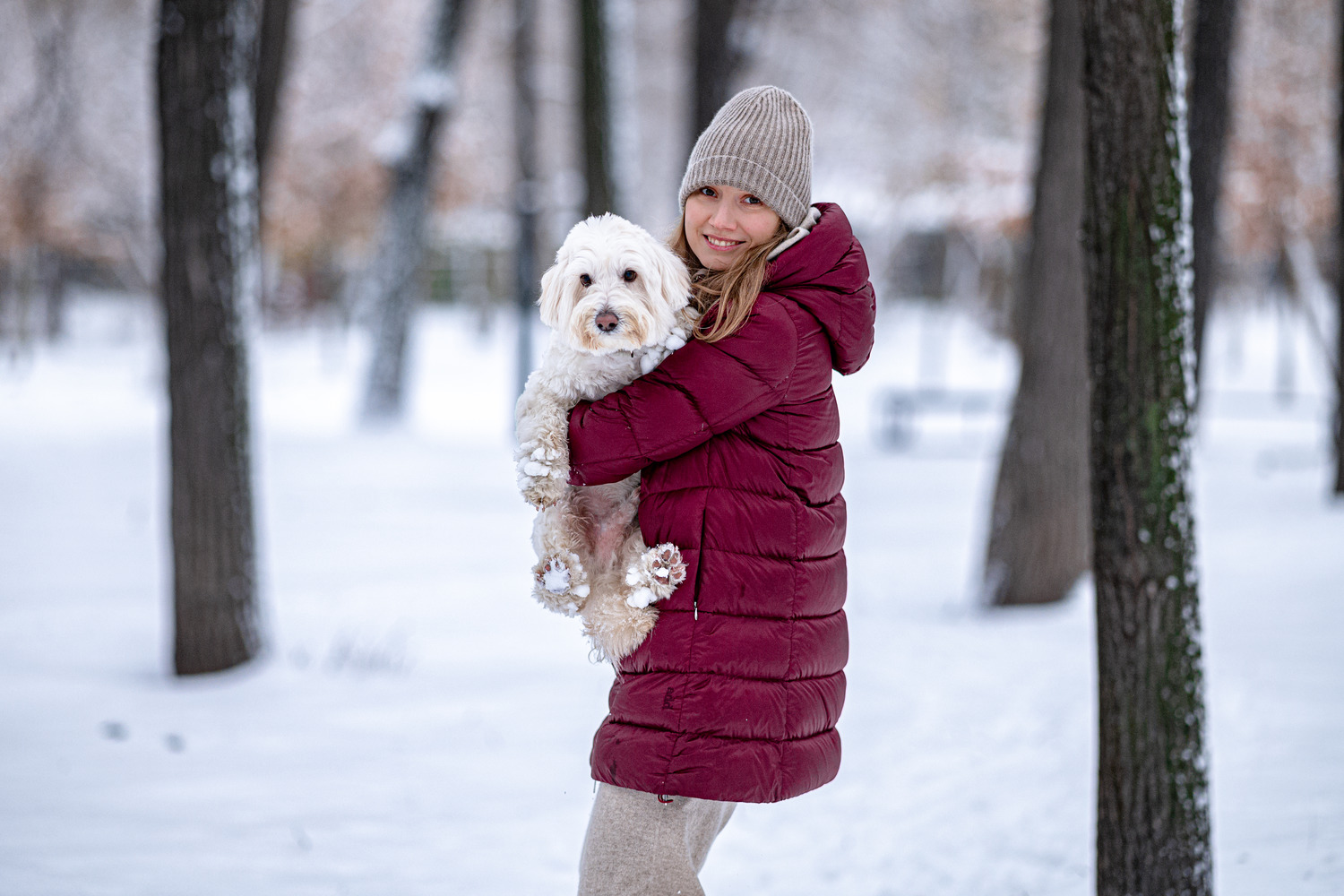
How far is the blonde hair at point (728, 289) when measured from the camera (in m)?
2.23

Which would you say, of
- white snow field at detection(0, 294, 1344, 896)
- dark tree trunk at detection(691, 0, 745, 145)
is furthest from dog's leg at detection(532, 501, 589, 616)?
dark tree trunk at detection(691, 0, 745, 145)

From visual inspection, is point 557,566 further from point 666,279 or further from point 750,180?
point 750,180

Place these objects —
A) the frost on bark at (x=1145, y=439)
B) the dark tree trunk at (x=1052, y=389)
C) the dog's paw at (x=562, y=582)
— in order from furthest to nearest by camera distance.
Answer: the dark tree trunk at (x=1052, y=389)
the frost on bark at (x=1145, y=439)
the dog's paw at (x=562, y=582)

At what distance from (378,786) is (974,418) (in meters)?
18.5

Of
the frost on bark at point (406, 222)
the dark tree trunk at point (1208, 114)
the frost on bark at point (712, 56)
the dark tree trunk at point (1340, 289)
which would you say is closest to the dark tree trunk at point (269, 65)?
the frost on bark at point (712, 56)

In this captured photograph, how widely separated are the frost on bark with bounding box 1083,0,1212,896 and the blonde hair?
1091mm

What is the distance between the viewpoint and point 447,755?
492 cm

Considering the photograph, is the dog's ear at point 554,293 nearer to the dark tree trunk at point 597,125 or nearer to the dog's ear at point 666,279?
the dog's ear at point 666,279

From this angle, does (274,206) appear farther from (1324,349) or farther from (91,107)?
(1324,349)

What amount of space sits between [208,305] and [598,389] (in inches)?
147

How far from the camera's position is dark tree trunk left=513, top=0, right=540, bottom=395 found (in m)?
15.2

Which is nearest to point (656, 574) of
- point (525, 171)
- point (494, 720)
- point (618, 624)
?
point (618, 624)

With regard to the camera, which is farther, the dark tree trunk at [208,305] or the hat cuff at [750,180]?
the dark tree trunk at [208,305]

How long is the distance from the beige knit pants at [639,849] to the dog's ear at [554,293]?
979 millimetres
